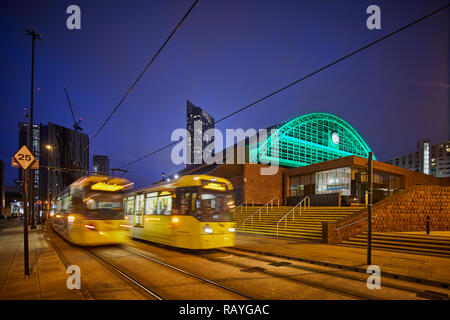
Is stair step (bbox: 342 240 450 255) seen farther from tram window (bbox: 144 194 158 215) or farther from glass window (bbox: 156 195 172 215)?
tram window (bbox: 144 194 158 215)

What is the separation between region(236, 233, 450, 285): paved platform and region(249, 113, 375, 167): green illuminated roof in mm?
30036

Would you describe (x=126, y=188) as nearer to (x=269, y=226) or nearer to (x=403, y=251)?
(x=269, y=226)

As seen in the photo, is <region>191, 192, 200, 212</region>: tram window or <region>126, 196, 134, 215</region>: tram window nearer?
<region>191, 192, 200, 212</region>: tram window

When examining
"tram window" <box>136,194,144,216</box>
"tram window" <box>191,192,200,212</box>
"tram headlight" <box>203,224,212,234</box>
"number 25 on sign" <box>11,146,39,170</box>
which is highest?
"number 25 on sign" <box>11,146,39,170</box>

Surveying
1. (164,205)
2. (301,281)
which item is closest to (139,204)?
(164,205)

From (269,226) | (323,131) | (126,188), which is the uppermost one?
(323,131)

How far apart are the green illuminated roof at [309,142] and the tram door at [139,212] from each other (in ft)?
96.1

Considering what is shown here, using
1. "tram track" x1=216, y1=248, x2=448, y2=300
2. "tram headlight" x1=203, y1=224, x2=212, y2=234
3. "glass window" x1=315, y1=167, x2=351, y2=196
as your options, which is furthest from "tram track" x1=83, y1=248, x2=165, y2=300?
"glass window" x1=315, y1=167, x2=351, y2=196

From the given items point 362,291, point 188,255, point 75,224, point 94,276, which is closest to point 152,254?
point 188,255

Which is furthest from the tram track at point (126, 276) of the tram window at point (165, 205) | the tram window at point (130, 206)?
the tram window at point (130, 206)

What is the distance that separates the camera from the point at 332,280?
24.2 ft

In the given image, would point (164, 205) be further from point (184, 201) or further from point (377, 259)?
point (377, 259)

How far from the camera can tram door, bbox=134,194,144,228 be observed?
48.2 feet

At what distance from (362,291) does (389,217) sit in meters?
11.8
